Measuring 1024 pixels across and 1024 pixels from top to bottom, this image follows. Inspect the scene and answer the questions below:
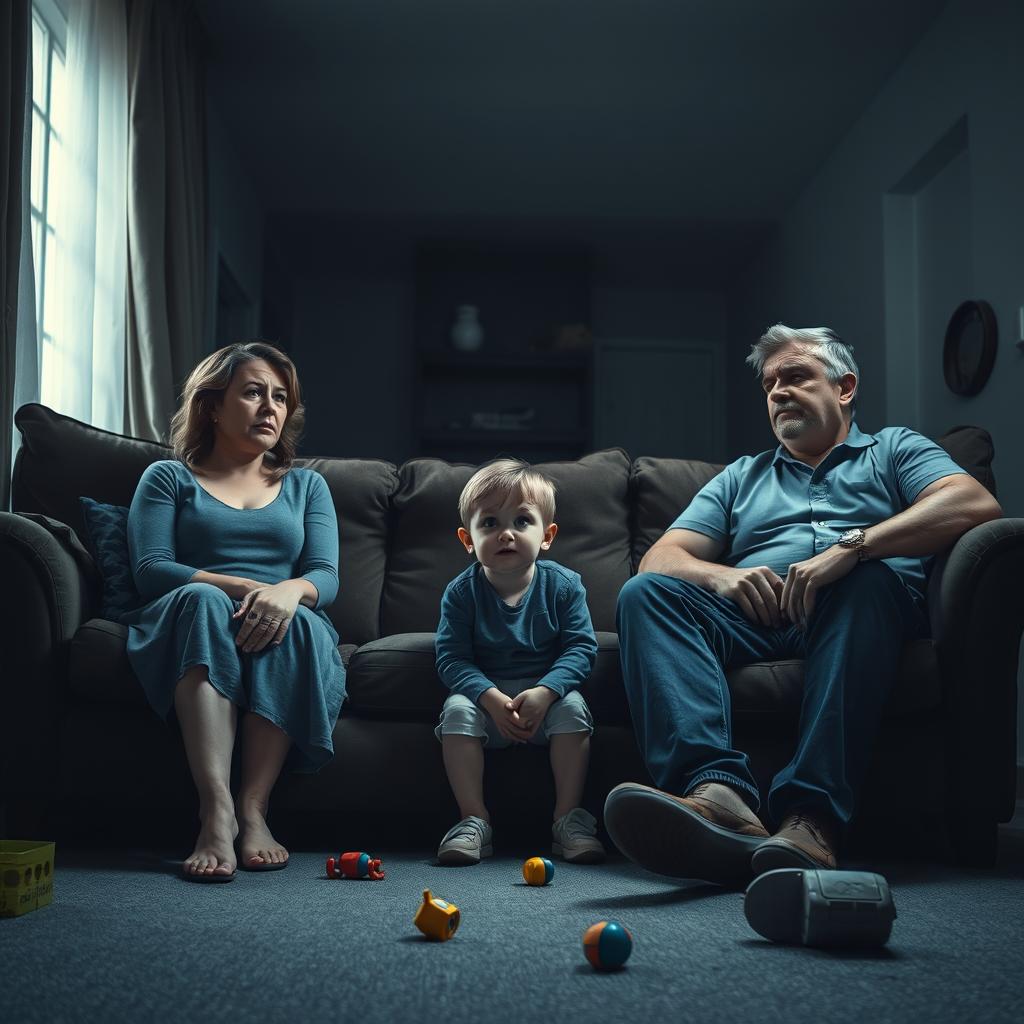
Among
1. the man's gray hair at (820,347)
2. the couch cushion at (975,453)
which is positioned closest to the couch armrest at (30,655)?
the man's gray hair at (820,347)

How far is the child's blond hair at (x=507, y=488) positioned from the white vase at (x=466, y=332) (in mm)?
4133

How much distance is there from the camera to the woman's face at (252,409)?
2232 mm

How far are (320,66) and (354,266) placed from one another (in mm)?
2424

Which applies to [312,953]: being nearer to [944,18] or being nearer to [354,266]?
[944,18]

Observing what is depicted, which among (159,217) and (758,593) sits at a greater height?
(159,217)

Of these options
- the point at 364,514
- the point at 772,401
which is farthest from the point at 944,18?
the point at 364,514

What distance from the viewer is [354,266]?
6602 mm

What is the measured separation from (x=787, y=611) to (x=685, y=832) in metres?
0.57

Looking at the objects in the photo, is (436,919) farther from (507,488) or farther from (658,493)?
(658,493)

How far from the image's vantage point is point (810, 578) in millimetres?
1879

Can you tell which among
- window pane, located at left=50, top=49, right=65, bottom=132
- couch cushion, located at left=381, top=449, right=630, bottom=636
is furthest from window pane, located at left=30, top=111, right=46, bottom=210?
couch cushion, located at left=381, top=449, right=630, bottom=636

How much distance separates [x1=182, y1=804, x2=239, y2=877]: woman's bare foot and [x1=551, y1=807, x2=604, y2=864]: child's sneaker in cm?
55

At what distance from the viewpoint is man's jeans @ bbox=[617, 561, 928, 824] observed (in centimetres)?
164

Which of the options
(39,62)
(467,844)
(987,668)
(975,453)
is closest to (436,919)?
(467,844)
